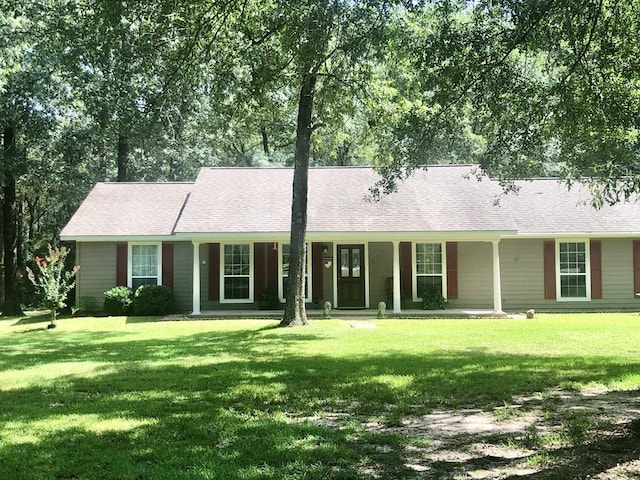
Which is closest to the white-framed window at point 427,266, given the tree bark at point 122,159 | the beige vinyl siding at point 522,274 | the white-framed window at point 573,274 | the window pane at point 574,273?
the beige vinyl siding at point 522,274

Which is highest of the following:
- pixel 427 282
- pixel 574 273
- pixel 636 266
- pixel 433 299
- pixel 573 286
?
pixel 636 266

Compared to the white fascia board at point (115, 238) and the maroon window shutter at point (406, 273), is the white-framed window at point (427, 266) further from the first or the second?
the white fascia board at point (115, 238)

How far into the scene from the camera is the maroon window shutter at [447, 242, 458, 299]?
1817 cm

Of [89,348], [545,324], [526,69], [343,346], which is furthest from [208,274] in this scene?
[526,69]

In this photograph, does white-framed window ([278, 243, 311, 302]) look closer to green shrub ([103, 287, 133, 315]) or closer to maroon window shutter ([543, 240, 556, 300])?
green shrub ([103, 287, 133, 315])

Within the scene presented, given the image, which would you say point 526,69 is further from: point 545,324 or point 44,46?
point 44,46

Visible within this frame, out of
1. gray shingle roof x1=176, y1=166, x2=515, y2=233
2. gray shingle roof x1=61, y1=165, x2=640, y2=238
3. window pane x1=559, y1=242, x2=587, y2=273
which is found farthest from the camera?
window pane x1=559, y1=242, x2=587, y2=273

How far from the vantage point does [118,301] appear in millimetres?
17578

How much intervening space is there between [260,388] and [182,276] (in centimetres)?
1246

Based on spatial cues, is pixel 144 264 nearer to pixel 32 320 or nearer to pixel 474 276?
pixel 32 320

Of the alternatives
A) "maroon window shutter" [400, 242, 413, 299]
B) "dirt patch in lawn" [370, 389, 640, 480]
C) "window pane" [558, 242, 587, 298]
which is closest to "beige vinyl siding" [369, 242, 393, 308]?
"maroon window shutter" [400, 242, 413, 299]

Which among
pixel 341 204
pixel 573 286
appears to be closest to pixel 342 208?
pixel 341 204

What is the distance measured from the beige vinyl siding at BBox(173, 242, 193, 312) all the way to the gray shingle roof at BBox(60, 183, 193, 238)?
2.52ft

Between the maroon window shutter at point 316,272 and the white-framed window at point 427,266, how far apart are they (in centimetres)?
295
